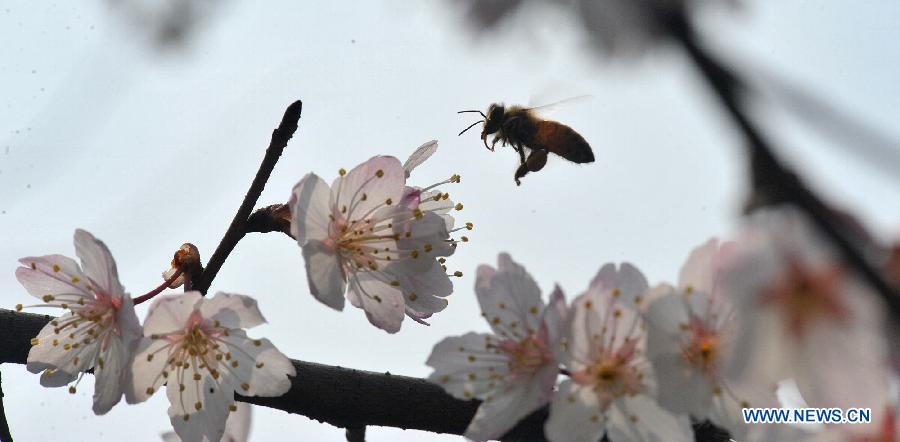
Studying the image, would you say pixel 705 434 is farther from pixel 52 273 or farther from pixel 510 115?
pixel 52 273

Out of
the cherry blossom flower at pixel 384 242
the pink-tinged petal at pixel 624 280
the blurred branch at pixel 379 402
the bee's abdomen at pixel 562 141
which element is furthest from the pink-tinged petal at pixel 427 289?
the pink-tinged petal at pixel 624 280

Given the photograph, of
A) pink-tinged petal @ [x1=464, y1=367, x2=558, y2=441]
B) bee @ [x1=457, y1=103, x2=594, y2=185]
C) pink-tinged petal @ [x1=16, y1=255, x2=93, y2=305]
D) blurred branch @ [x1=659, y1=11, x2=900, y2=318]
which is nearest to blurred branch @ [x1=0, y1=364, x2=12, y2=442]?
pink-tinged petal @ [x1=16, y1=255, x2=93, y2=305]

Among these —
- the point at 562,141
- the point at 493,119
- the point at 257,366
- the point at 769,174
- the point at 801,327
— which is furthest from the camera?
the point at 493,119

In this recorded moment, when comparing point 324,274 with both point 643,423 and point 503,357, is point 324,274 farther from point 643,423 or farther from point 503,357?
point 643,423

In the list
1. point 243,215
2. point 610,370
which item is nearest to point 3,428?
point 243,215

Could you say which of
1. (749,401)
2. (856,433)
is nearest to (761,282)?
(856,433)

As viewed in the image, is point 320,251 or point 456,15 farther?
point 456,15
